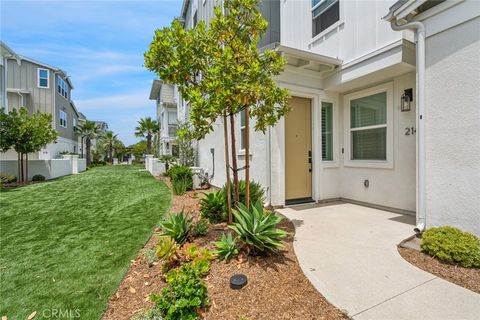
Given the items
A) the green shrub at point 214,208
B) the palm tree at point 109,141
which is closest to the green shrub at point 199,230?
the green shrub at point 214,208

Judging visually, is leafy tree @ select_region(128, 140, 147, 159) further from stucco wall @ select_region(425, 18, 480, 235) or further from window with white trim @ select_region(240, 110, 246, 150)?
stucco wall @ select_region(425, 18, 480, 235)

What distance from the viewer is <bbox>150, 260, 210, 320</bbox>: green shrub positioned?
2.26 metres

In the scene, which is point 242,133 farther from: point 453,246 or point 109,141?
point 109,141

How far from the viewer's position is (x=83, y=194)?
338 inches

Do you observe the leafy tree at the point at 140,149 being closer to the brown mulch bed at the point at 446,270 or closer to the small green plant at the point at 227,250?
the small green plant at the point at 227,250

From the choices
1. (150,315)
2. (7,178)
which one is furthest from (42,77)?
(150,315)

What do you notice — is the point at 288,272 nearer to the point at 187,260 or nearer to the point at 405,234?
the point at 187,260

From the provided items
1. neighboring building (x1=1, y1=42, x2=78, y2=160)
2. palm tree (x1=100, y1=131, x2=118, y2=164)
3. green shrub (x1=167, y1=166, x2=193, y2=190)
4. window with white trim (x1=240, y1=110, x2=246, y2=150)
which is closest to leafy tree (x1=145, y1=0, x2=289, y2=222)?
window with white trim (x1=240, y1=110, x2=246, y2=150)

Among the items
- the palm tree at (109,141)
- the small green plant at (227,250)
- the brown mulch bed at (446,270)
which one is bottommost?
the brown mulch bed at (446,270)

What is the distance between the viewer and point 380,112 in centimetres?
587

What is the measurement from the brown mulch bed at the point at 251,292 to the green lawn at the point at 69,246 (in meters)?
0.24

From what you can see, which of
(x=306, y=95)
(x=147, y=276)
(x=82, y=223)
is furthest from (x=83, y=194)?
(x=306, y=95)
